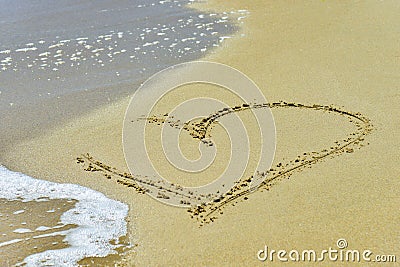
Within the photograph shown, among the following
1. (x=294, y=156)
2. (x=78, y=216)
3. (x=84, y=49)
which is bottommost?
(x=78, y=216)

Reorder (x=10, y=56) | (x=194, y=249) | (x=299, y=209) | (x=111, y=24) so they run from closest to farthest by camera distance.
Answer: (x=194, y=249), (x=299, y=209), (x=10, y=56), (x=111, y=24)

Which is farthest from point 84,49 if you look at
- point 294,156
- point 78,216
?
point 294,156

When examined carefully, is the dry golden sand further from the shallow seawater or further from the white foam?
the shallow seawater

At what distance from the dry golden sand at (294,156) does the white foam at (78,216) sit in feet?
0.34

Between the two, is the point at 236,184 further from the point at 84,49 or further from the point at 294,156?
the point at 84,49

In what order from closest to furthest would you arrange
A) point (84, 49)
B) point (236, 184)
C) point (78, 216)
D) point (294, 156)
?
1. point (78, 216)
2. point (236, 184)
3. point (294, 156)
4. point (84, 49)

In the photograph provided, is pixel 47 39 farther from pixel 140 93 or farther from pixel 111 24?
pixel 140 93

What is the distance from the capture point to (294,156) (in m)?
4.77

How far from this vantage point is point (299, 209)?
4059 mm

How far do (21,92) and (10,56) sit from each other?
146 cm

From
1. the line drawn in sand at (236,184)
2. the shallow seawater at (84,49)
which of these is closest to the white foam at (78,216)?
the line drawn in sand at (236,184)

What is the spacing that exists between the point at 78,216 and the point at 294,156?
2043 millimetres

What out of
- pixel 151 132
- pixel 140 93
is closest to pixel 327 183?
pixel 151 132

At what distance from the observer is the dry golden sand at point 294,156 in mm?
3764
